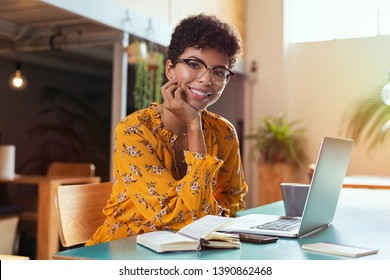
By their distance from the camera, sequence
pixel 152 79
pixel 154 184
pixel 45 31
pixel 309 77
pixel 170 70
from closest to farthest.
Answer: pixel 154 184 < pixel 170 70 < pixel 152 79 < pixel 45 31 < pixel 309 77

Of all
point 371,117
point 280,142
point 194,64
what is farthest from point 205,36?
point 280,142

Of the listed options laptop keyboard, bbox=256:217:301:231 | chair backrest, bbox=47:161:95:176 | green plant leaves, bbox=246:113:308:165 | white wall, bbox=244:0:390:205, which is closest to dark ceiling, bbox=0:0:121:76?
chair backrest, bbox=47:161:95:176

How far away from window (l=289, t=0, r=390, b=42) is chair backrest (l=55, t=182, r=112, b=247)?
5222 millimetres

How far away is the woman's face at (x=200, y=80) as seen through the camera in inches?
61.9

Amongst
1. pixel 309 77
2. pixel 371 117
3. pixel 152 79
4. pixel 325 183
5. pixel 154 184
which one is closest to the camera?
pixel 325 183

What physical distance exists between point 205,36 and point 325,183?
57cm

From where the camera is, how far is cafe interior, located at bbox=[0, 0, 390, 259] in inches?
179

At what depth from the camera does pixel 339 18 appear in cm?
652

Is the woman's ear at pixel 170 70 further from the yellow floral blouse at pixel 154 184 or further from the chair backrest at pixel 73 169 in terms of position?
the chair backrest at pixel 73 169

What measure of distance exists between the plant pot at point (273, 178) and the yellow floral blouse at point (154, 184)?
4.55 m

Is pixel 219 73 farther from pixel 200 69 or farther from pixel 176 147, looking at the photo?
pixel 176 147

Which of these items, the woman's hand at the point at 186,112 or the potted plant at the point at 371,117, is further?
the potted plant at the point at 371,117

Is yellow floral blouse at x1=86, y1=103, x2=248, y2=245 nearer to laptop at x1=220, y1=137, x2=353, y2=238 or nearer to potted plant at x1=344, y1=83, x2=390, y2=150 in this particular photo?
laptop at x1=220, y1=137, x2=353, y2=238

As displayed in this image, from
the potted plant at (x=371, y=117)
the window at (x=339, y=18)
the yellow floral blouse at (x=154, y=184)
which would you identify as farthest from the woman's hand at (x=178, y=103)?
the window at (x=339, y=18)
